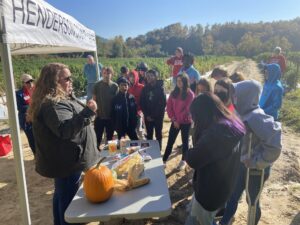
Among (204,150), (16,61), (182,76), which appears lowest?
(204,150)

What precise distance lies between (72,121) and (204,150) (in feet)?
3.52

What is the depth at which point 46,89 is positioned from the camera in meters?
2.37

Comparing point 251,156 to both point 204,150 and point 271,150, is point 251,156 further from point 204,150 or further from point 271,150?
point 204,150

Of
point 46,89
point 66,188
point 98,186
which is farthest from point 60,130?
point 66,188

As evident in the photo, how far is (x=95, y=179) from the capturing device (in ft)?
7.41

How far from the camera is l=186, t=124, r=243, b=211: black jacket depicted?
2.00 metres

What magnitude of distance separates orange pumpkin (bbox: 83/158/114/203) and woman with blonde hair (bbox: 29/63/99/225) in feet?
0.89

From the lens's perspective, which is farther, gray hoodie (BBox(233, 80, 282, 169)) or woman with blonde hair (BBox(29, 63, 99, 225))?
gray hoodie (BBox(233, 80, 282, 169))

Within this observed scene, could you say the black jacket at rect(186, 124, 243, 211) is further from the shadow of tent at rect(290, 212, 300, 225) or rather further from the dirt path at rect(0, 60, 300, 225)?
the shadow of tent at rect(290, 212, 300, 225)

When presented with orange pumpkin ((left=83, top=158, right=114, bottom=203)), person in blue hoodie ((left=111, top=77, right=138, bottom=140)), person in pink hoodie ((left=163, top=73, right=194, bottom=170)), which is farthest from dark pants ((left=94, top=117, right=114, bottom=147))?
orange pumpkin ((left=83, top=158, right=114, bottom=203))

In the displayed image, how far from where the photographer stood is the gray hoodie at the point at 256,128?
2.40 metres

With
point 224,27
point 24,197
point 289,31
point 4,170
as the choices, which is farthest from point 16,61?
point 224,27

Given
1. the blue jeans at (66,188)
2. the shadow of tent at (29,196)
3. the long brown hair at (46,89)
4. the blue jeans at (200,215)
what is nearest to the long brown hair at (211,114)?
the blue jeans at (200,215)

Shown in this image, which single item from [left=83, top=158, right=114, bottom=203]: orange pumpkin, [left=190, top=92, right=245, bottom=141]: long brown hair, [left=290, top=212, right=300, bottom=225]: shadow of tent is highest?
[left=190, top=92, right=245, bottom=141]: long brown hair
